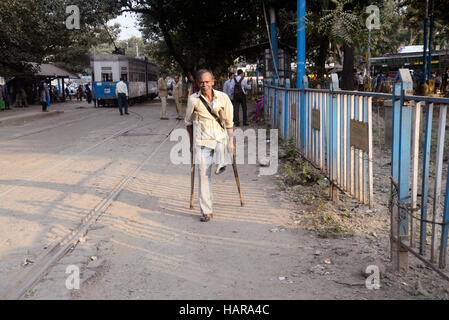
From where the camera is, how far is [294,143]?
948 centimetres

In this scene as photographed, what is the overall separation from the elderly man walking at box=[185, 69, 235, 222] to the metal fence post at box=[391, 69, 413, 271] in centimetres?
237

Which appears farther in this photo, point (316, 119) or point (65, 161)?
point (65, 161)

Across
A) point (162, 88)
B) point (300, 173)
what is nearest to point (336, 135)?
point (300, 173)

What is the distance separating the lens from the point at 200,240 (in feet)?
16.8

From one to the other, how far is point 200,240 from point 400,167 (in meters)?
2.19

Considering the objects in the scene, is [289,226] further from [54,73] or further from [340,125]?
[54,73]

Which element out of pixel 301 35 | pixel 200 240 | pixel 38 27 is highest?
pixel 38 27

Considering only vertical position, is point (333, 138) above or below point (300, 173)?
above

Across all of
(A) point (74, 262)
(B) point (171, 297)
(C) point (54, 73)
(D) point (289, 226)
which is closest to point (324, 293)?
(B) point (171, 297)

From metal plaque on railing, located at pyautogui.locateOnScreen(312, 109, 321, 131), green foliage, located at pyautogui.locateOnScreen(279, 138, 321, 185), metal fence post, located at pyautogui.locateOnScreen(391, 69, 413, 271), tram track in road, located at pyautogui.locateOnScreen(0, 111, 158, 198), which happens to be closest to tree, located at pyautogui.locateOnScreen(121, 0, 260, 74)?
tram track in road, located at pyautogui.locateOnScreen(0, 111, 158, 198)

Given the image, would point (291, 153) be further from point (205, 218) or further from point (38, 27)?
point (38, 27)

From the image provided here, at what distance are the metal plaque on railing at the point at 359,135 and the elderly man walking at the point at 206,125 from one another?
149cm

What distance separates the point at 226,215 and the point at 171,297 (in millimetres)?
2429

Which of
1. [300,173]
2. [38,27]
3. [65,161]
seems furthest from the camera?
[38,27]
